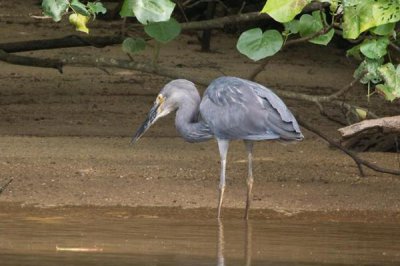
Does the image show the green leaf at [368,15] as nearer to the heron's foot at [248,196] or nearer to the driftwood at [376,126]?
the heron's foot at [248,196]

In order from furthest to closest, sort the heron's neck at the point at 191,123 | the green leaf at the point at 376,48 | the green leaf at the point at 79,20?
the heron's neck at the point at 191,123, the green leaf at the point at 376,48, the green leaf at the point at 79,20

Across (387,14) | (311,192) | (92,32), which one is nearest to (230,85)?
(311,192)

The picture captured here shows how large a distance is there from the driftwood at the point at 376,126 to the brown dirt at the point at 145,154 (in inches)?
16.4

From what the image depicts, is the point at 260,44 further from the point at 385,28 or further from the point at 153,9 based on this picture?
the point at 153,9

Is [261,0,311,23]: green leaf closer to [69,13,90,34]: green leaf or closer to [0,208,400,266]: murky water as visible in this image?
[69,13,90,34]: green leaf

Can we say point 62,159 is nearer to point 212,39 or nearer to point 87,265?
point 87,265

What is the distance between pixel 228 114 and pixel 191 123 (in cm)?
45

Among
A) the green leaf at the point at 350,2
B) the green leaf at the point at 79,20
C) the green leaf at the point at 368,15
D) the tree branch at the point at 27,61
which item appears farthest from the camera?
the tree branch at the point at 27,61

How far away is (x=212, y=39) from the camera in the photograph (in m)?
16.6

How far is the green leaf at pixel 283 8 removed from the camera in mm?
4406

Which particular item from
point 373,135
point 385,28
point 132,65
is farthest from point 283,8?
point 373,135

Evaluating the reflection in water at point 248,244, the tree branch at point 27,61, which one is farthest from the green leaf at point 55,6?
the tree branch at point 27,61

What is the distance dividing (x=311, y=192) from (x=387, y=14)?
458 centimetres

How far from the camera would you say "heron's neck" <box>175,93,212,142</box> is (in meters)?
8.79
